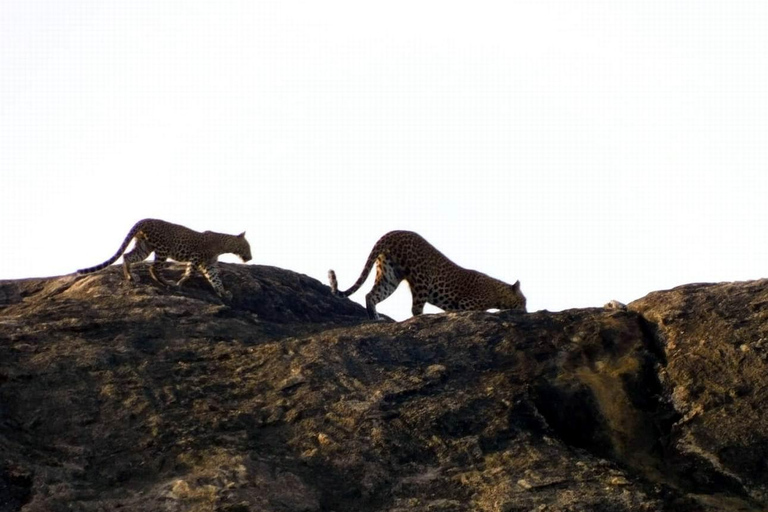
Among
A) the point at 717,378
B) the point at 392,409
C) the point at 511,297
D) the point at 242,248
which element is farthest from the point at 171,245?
the point at 717,378

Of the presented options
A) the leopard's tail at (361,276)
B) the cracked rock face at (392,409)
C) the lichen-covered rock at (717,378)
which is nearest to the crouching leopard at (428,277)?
the leopard's tail at (361,276)

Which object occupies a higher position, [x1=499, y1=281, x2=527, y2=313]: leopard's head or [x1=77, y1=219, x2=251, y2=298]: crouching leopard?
[x1=77, y1=219, x2=251, y2=298]: crouching leopard

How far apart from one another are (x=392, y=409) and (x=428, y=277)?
7.91 meters

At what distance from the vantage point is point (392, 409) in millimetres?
15688

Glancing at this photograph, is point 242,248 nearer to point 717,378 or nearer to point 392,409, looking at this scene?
point 392,409

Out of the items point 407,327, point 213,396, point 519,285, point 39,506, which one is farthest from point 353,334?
point 519,285

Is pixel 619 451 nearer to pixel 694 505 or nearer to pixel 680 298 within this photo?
pixel 694 505

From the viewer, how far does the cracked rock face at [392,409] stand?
14.2 meters

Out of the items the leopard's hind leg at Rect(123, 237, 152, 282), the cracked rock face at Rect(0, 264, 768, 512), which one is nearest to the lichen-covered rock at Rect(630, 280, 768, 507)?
the cracked rock face at Rect(0, 264, 768, 512)

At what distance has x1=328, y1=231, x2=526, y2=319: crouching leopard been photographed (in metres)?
23.4

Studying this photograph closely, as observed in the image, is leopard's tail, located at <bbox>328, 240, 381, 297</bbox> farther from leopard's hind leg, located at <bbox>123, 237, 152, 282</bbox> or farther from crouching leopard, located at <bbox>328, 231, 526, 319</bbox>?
leopard's hind leg, located at <bbox>123, 237, 152, 282</bbox>

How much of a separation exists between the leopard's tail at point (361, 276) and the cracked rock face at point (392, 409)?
3.73m

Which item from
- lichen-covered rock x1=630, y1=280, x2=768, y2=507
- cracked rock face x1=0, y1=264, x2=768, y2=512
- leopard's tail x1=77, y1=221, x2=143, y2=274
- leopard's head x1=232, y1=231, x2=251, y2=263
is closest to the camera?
cracked rock face x1=0, y1=264, x2=768, y2=512

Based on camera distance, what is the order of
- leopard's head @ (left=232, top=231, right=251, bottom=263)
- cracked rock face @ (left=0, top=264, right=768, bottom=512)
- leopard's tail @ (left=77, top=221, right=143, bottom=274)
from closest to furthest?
cracked rock face @ (left=0, top=264, right=768, bottom=512), leopard's tail @ (left=77, top=221, right=143, bottom=274), leopard's head @ (left=232, top=231, right=251, bottom=263)
